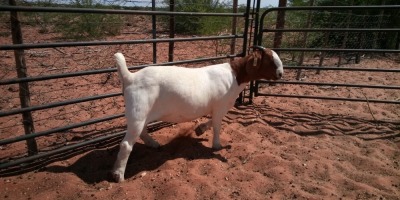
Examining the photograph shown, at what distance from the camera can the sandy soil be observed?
296 centimetres

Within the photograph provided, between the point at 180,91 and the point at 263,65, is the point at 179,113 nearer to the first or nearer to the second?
the point at 180,91

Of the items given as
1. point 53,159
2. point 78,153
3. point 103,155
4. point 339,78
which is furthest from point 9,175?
point 339,78

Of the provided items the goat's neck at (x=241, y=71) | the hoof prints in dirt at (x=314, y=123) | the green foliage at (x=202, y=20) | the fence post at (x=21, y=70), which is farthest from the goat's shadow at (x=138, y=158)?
the green foliage at (x=202, y=20)

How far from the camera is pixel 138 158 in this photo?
3.66 metres

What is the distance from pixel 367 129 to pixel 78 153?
4459 mm

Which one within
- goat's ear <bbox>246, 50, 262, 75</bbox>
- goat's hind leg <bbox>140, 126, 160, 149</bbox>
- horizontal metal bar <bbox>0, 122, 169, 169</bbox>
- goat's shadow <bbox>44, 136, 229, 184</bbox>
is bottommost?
goat's shadow <bbox>44, 136, 229, 184</bbox>

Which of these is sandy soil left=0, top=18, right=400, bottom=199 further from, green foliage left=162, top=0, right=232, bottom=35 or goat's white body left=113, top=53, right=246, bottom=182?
green foliage left=162, top=0, right=232, bottom=35

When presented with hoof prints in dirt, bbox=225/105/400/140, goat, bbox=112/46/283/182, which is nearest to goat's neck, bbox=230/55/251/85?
goat, bbox=112/46/283/182

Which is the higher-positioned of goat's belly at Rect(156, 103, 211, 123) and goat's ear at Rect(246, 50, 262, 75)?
goat's ear at Rect(246, 50, 262, 75)

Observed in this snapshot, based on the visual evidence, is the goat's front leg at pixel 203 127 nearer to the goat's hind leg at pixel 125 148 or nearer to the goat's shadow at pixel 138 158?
the goat's shadow at pixel 138 158

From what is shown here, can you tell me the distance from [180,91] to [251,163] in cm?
127

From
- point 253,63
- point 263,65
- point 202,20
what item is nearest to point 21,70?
point 253,63

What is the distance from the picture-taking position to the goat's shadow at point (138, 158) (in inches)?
129

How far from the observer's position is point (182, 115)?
A: 344 centimetres
